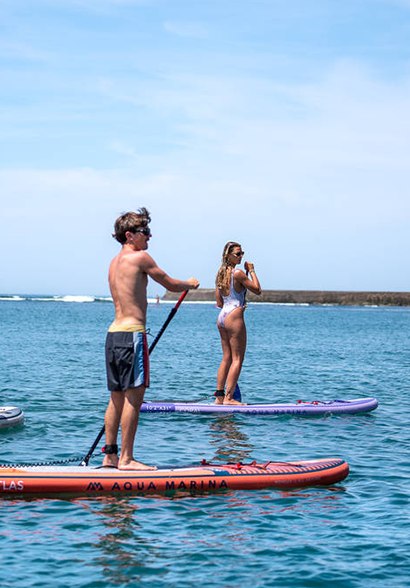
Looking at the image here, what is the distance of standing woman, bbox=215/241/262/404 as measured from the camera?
11.6 meters

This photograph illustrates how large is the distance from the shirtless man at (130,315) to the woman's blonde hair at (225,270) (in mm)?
4374

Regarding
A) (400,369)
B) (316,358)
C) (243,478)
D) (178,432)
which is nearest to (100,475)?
(243,478)

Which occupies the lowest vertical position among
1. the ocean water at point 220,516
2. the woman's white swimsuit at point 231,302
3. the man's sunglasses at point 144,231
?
the ocean water at point 220,516

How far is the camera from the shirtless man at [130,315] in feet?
23.2

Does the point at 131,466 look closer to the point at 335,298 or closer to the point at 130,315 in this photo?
the point at 130,315

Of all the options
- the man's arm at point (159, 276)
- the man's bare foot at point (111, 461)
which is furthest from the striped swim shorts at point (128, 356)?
the man's bare foot at point (111, 461)

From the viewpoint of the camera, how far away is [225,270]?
1174cm

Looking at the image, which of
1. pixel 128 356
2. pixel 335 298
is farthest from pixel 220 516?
pixel 335 298

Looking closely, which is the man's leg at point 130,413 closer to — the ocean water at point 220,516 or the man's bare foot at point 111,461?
the man's bare foot at point 111,461

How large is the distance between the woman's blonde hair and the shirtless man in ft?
14.3

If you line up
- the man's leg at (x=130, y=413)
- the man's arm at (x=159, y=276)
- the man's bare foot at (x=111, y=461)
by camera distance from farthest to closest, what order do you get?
the man's bare foot at (x=111, y=461)
the man's leg at (x=130, y=413)
the man's arm at (x=159, y=276)

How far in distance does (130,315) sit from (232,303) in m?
5.06

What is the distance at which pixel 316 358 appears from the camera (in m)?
28.5

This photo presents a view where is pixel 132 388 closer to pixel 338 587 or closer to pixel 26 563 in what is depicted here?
pixel 26 563
